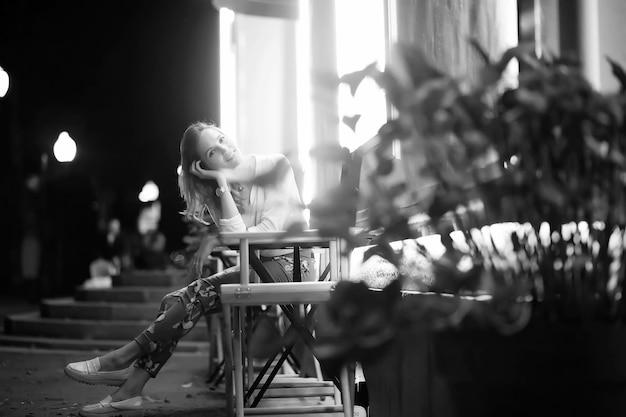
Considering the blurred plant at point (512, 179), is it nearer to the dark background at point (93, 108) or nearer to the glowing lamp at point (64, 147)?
the dark background at point (93, 108)

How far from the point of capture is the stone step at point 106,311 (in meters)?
8.12

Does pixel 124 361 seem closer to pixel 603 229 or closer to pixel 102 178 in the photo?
pixel 603 229

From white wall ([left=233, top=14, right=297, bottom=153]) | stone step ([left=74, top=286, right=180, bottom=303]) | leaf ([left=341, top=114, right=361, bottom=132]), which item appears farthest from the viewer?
stone step ([left=74, top=286, right=180, bottom=303])

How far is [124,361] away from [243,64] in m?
5.52

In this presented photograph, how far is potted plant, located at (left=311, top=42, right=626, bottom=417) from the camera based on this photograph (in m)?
1.20

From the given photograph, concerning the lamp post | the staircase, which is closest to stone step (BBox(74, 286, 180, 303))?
the staircase

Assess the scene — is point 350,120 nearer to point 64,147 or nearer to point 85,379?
point 85,379

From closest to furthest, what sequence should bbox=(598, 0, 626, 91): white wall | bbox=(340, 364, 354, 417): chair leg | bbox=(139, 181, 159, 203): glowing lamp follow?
bbox=(598, 0, 626, 91): white wall, bbox=(340, 364, 354, 417): chair leg, bbox=(139, 181, 159, 203): glowing lamp

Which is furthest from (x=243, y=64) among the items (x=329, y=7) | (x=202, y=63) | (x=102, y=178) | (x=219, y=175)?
(x=102, y=178)

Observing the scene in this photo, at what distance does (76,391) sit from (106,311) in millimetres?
3779

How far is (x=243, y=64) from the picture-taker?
8.39 metres

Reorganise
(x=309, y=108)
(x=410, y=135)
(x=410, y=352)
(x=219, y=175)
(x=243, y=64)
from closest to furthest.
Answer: (x=410, y=135)
(x=410, y=352)
(x=219, y=175)
(x=309, y=108)
(x=243, y=64)

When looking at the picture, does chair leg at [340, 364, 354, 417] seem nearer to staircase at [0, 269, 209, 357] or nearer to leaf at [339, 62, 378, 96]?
leaf at [339, 62, 378, 96]

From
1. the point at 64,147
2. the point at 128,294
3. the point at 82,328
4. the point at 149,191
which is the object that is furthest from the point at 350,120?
the point at 149,191
